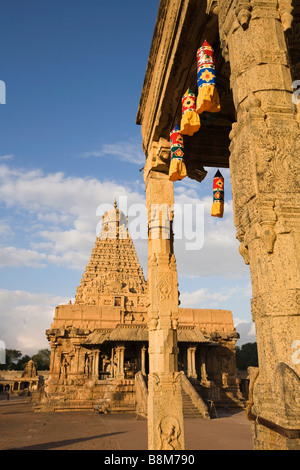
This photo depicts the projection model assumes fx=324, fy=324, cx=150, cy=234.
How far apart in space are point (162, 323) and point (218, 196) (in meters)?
2.96

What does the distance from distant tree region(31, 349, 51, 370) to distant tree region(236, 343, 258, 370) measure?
3723 cm

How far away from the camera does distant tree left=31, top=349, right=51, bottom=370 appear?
66.9 metres

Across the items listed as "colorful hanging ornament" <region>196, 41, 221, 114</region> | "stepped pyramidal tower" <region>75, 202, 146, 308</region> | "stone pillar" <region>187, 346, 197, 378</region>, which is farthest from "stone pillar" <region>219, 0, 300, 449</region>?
"stepped pyramidal tower" <region>75, 202, 146, 308</region>

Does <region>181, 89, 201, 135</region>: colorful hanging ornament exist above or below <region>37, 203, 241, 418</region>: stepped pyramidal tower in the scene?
above

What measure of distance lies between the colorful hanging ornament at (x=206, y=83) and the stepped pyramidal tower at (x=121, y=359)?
1449cm

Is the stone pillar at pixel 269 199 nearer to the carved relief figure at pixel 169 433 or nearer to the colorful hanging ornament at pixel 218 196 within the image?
the carved relief figure at pixel 169 433

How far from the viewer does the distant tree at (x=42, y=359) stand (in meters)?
66.9

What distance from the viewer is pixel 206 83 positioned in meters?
4.18

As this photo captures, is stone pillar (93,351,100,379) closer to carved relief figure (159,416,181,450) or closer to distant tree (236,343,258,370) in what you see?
carved relief figure (159,416,181,450)

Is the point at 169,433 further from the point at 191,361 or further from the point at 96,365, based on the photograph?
the point at 96,365

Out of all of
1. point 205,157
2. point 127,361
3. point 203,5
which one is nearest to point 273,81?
point 203,5

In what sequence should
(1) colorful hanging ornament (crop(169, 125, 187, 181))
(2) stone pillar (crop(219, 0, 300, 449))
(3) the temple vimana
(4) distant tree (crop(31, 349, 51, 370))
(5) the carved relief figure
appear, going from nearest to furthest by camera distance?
1. (2) stone pillar (crop(219, 0, 300, 449))
2. (3) the temple vimana
3. (5) the carved relief figure
4. (1) colorful hanging ornament (crop(169, 125, 187, 181))
5. (4) distant tree (crop(31, 349, 51, 370))

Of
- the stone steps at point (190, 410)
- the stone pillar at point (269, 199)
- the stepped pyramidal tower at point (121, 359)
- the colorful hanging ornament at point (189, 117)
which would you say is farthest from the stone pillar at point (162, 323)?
the stepped pyramidal tower at point (121, 359)
